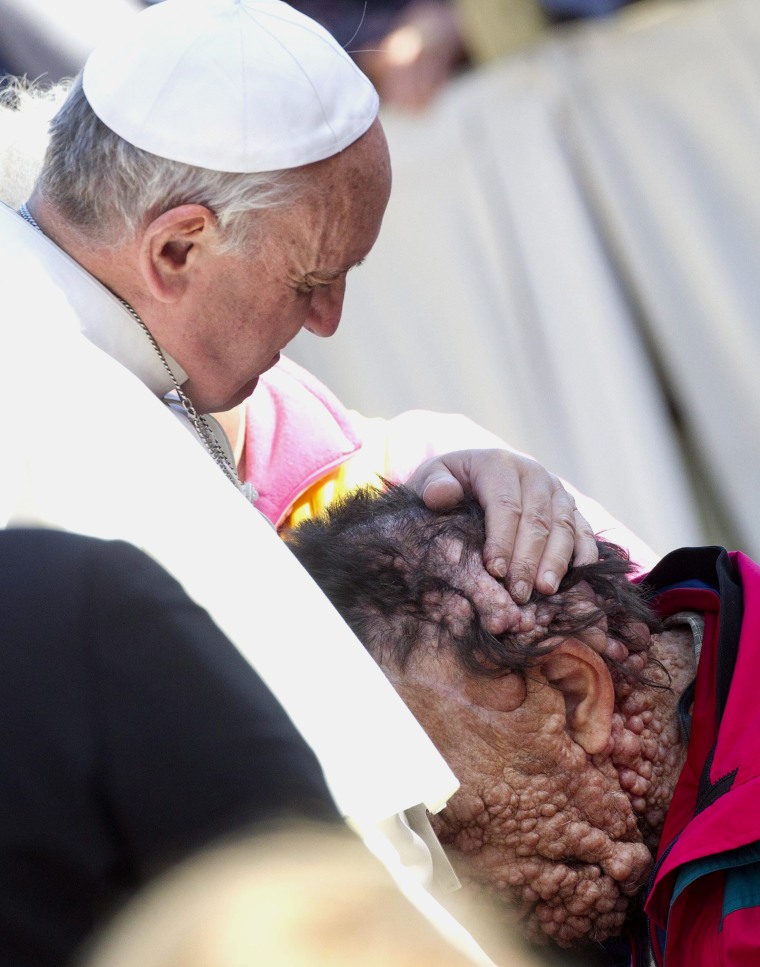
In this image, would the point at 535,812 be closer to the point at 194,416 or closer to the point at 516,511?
the point at 516,511

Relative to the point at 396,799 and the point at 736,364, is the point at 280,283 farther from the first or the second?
the point at 736,364

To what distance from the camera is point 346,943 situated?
955 millimetres

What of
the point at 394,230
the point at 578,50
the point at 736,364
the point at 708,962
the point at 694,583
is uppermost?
the point at 578,50

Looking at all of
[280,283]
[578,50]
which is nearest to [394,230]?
[578,50]

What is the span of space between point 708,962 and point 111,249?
1258mm

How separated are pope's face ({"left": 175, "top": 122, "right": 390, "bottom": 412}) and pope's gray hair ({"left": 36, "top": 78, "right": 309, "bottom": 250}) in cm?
3

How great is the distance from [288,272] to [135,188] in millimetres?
256

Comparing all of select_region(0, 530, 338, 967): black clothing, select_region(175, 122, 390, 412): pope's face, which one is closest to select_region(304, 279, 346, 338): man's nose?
select_region(175, 122, 390, 412): pope's face

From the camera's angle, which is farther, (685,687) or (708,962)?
(685,687)

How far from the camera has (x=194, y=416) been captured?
192cm

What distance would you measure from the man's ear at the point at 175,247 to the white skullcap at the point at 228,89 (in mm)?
81

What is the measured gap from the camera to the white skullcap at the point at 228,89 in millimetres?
1688

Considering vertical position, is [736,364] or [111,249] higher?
[111,249]

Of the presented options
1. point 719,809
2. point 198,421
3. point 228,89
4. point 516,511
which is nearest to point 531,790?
point 719,809
